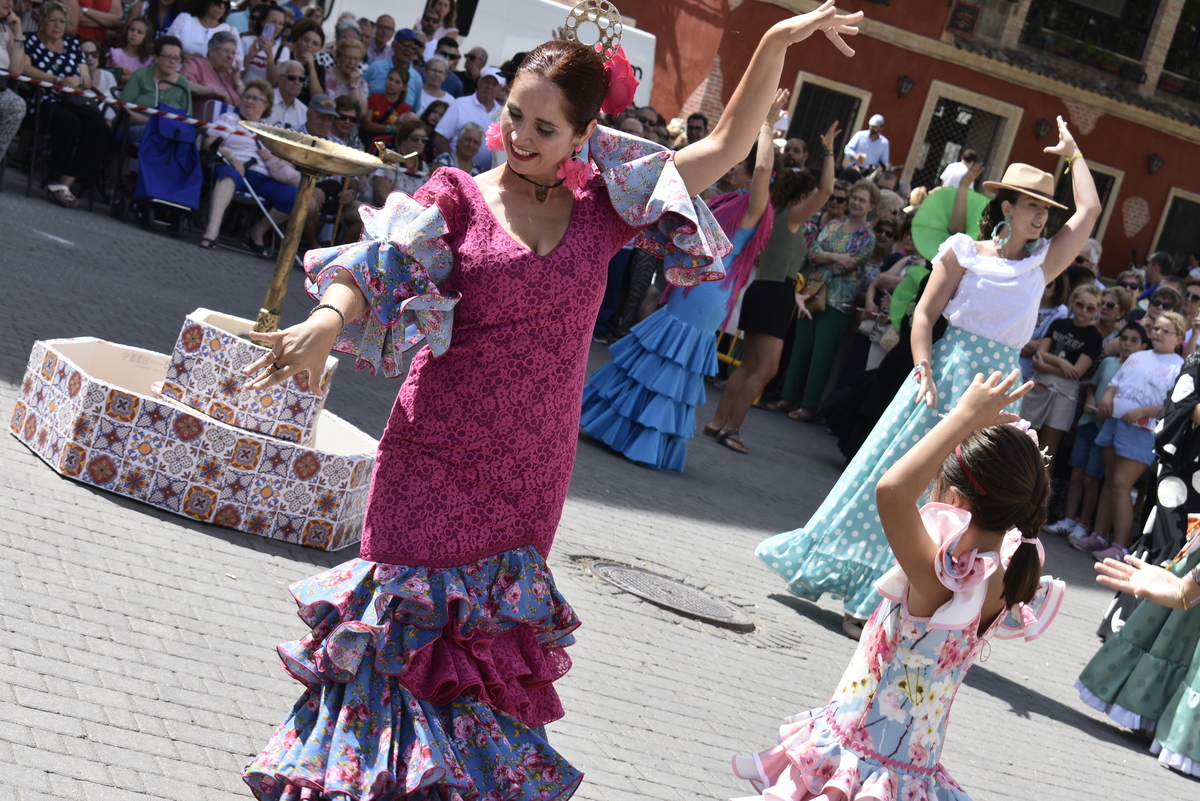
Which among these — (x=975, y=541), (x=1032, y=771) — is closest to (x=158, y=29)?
(x=1032, y=771)

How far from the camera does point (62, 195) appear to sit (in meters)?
11.6

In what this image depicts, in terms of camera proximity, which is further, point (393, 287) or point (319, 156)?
point (319, 156)

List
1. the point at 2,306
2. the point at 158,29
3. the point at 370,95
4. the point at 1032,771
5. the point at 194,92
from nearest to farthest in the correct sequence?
A: the point at 1032,771 → the point at 2,306 → the point at 194,92 → the point at 158,29 → the point at 370,95

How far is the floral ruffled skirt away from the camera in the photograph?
9.41ft

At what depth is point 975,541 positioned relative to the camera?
3.11 meters

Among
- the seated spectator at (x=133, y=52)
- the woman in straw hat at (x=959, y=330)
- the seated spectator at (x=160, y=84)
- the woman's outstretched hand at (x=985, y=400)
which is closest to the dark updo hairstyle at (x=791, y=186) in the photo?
the woman in straw hat at (x=959, y=330)

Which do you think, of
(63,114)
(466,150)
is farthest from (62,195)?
(466,150)

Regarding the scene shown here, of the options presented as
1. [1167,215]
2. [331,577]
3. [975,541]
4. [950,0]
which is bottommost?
[331,577]

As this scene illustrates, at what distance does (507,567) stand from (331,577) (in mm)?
423

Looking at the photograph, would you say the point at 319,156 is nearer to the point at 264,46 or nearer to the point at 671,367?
the point at 671,367

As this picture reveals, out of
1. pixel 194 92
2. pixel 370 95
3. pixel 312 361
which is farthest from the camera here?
pixel 370 95

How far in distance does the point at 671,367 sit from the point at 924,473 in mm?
6159

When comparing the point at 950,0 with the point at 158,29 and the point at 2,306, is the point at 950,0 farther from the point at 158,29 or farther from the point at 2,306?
the point at 2,306

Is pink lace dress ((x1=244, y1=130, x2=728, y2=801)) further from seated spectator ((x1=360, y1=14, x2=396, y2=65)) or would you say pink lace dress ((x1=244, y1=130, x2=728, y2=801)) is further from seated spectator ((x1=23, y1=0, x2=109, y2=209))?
seated spectator ((x1=360, y1=14, x2=396, y2=65))
